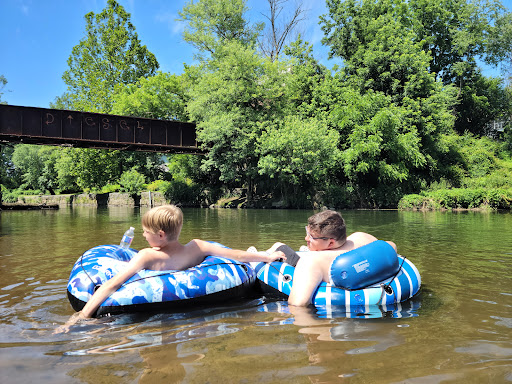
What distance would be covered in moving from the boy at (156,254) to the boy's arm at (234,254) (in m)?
0.14

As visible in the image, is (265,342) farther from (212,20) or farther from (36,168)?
(36,168)

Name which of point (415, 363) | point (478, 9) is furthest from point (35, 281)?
point (478, 9)

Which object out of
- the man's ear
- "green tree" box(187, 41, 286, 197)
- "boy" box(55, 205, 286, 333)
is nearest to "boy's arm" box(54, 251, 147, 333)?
"boy" box(55, 205, 286, 333)

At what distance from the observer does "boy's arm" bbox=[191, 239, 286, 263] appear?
4.61m

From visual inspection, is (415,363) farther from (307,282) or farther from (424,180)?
(424,180)

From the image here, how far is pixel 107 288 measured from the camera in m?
3.97

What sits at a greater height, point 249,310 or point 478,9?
point 478,9

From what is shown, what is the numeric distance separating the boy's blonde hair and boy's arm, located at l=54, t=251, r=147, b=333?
342 mm

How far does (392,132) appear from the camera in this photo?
27531mm

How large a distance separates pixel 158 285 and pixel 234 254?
3.38 ft

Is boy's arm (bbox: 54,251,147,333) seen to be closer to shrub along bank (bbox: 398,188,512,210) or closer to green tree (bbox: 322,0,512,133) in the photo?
shrub along bank (bbox: 398,188,512,210)

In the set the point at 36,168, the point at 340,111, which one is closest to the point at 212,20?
the point at 340,111

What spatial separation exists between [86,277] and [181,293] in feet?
3.39

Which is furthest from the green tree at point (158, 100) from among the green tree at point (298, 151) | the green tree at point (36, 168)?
the green tree at point (36, 168)
